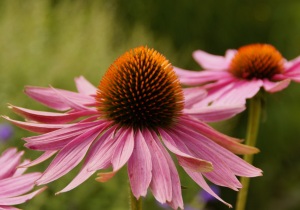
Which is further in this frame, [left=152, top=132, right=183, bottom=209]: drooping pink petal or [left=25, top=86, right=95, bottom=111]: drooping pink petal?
[left=25, top=86, right=95, bottom=111]: drooping pink petal

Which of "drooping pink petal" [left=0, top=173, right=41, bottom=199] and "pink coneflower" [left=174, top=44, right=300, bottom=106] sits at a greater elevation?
"pink coneflower" [left=174, top=44, right=300, bottom=106]

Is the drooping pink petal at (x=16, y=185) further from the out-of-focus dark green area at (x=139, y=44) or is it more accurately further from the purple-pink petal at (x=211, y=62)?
the out-of-focus dark green area at (x=139, y=44)

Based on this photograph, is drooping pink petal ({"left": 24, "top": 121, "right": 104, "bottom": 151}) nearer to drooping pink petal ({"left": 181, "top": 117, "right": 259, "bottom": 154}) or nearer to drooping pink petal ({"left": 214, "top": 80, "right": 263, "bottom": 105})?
drooping pink petal ({"left": 181, "top": 117, "right": 259, "bottom": 154})

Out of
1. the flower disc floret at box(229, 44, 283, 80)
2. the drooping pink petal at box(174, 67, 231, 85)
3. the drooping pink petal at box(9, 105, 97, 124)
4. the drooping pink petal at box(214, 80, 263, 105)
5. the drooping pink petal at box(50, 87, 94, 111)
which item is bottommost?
the drooping pink petal at box(9, 105, 97, 124)

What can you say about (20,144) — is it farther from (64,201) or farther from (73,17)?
(73,17)

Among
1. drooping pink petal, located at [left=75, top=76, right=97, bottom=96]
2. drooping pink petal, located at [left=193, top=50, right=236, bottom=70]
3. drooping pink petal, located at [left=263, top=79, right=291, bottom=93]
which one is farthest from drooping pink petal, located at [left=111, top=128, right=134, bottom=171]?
drooping pink petal, located at [left=193, top=50, right=236, bottom=70]

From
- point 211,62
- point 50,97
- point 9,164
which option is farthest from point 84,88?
point 211,62
